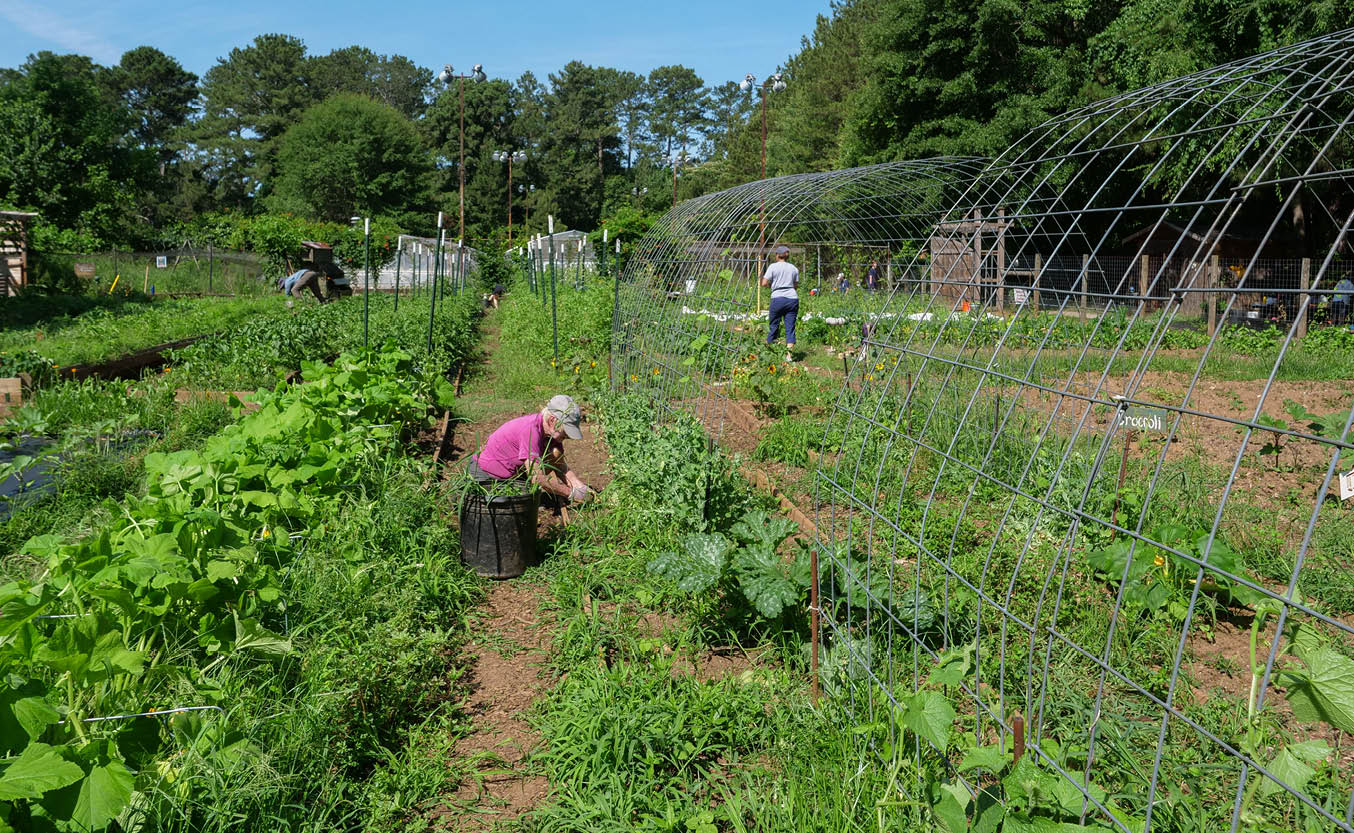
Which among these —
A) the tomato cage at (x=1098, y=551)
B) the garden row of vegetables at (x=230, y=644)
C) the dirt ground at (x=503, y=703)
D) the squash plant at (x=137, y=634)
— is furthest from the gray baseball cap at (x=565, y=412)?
the squash plant at (x=137, y=634)

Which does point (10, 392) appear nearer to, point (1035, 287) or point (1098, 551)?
point (1035, 287)

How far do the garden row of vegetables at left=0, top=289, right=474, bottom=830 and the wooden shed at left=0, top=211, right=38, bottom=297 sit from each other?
19.5 metres

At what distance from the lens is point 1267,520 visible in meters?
4.35

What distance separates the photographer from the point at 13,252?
21.7 m

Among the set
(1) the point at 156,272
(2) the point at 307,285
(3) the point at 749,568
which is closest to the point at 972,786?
(3) the point at 749,568

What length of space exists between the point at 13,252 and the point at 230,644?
24.5 meters

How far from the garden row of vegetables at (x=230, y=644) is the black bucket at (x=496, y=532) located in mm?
151

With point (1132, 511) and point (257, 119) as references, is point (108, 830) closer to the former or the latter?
point (1132, 511)

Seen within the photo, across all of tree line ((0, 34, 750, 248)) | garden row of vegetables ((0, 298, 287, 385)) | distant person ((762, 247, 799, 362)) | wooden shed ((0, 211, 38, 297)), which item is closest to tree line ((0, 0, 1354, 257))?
tree line ((0, 34, 750, 248))

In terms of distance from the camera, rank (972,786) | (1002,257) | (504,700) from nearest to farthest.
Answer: (972,786), (504,700), (1002,257)

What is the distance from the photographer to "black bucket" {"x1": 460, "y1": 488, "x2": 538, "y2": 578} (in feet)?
15.2

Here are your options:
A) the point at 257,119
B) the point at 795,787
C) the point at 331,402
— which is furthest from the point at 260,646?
the point at 257,119

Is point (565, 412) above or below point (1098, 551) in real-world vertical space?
above

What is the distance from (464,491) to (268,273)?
2654 cm
